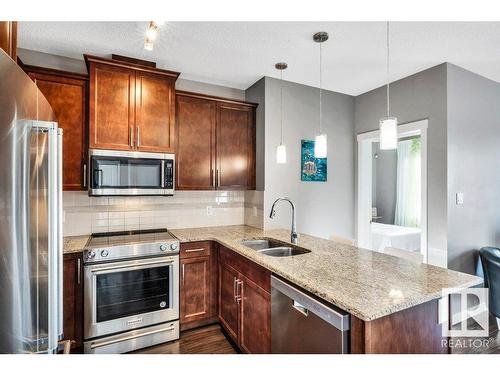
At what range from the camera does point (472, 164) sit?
2.77 meters

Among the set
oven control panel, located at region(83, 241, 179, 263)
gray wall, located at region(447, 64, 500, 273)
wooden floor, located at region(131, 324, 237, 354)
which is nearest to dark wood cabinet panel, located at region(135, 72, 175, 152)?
oven control panel, located at region(83, 241, 179, 263)

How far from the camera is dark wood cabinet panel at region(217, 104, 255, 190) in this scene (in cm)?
300

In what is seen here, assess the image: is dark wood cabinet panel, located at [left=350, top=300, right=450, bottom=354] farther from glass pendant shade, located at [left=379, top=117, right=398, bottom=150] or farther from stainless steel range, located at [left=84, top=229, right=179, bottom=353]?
stainless steel range, located at [left=84, top=229, right=179, bottom=353]

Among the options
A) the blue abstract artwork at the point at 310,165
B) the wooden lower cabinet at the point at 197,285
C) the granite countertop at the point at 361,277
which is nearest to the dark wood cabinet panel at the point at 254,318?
the granite countertop at the point at 361,277

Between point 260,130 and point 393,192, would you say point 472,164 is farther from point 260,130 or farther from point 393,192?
point 393,192

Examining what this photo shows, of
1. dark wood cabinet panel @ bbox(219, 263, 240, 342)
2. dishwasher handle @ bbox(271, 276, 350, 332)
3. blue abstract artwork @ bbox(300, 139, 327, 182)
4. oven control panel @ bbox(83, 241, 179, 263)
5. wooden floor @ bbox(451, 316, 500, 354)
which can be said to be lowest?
wooden floor @ bbox(451, 316, 500, 354)

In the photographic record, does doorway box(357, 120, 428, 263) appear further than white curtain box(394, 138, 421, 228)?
No

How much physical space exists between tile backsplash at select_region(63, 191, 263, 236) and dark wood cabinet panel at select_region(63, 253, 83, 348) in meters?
0.65

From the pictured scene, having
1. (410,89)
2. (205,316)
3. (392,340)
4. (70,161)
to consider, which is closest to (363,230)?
(410,89)

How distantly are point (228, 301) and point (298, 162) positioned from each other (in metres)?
1.78

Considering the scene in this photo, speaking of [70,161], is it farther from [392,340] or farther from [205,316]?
[392,340]

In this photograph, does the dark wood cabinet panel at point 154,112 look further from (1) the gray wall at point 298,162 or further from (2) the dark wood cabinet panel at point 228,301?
(2) the dark wood cabinet panel at point 228,301

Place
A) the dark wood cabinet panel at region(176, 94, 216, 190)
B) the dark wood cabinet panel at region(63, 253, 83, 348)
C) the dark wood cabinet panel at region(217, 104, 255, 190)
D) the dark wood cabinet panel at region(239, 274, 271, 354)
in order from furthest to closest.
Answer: the dark wood cabinet panel at region(217, 104, 255, 190) < the dark wood cabinet panel at region(176, 94, 216, 190) < the dark wood cabinet panel at region(63, 253, 83, 348) < the dark wood cabinet panel at region(239, 274, 271, 354)
